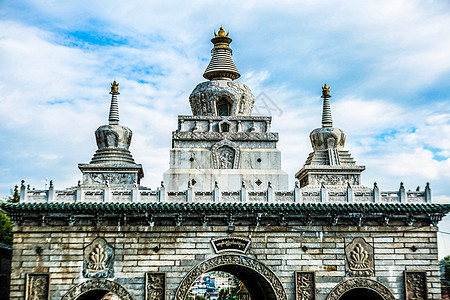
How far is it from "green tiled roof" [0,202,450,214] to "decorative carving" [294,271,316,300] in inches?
132

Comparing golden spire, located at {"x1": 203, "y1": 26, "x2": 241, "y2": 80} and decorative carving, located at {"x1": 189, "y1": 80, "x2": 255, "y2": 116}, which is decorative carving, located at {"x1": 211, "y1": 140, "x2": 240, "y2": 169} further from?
golden spire, located at {"x1": 203, "y1": 26, "x2": 241, "y2": 80}

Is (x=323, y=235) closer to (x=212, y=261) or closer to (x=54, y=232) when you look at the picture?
(x=212, y=261)

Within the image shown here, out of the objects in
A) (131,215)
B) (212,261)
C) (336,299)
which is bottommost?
(336,299)

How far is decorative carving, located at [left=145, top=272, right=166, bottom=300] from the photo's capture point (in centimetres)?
3012

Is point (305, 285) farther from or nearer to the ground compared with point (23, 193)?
nearer to the ground

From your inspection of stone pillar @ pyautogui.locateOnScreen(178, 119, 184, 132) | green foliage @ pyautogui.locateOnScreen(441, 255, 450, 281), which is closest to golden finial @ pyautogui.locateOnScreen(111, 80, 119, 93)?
stone pillar @ pyautogui.locateOnScreen(178, 119, 184, 132)

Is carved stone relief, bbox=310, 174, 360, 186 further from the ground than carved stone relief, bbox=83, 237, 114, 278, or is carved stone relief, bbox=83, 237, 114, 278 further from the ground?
carved stone relief, bbox=310, 174, 360, 186

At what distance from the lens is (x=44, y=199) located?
102 feet

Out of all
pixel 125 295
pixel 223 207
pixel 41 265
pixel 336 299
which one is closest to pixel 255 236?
pixel 223 207

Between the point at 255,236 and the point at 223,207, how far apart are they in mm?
2420

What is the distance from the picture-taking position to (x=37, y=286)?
29922 millimetres

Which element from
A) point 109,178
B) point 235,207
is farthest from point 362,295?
point 109,178

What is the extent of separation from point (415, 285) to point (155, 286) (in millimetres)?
13654

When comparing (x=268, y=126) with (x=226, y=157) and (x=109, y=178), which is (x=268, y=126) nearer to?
(x=226, y=157)
